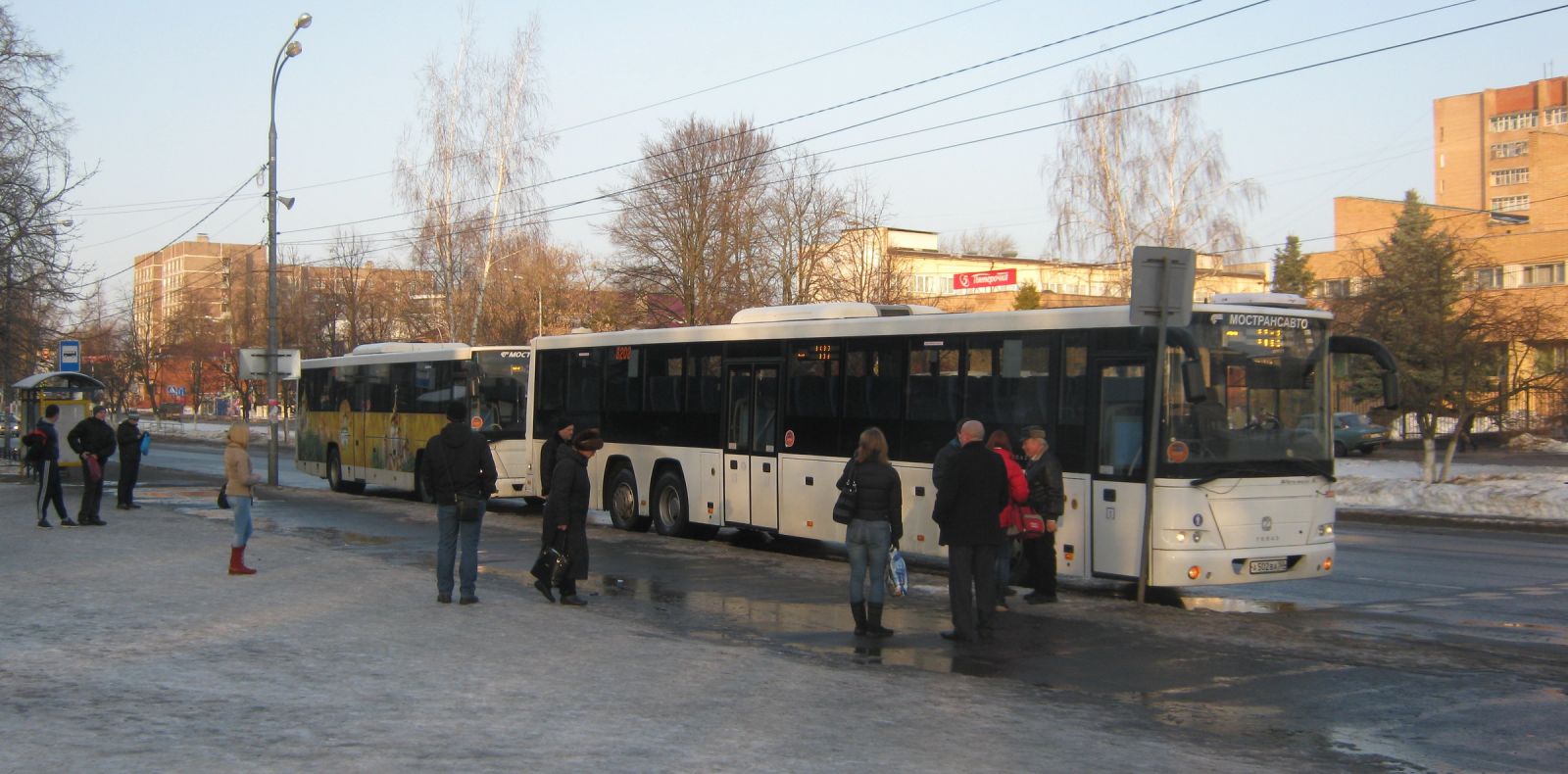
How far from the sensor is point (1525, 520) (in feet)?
77.4

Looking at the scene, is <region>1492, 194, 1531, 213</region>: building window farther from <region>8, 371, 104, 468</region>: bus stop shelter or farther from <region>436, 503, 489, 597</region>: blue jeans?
<region>436, 503, 489, 597</region>: blue jeans

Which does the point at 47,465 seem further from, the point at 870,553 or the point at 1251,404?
the point at 1251,404

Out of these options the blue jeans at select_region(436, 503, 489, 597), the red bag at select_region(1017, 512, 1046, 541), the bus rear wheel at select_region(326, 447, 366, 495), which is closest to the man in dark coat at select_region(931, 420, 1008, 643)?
the red bag at select_region(1017, 512, 1046, 541)

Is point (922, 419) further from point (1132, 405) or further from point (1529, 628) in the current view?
point (1529, 628)

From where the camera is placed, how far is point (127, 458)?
78.3 ft

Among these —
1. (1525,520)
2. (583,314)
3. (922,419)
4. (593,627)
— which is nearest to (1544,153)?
(583,314)

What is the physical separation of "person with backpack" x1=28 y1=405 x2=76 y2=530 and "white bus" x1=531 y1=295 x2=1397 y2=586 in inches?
372

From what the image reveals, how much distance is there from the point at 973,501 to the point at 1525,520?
17.4m

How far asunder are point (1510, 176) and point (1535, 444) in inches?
2868

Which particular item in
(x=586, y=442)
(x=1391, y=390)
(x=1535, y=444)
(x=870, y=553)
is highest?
(x=1391, y=390)

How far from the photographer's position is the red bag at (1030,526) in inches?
494

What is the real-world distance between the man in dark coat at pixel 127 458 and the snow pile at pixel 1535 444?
1677 inches

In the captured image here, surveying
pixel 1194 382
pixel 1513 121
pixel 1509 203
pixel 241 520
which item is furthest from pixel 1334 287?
pixel 1513 121

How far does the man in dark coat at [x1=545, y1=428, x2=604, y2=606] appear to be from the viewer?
489 inches
